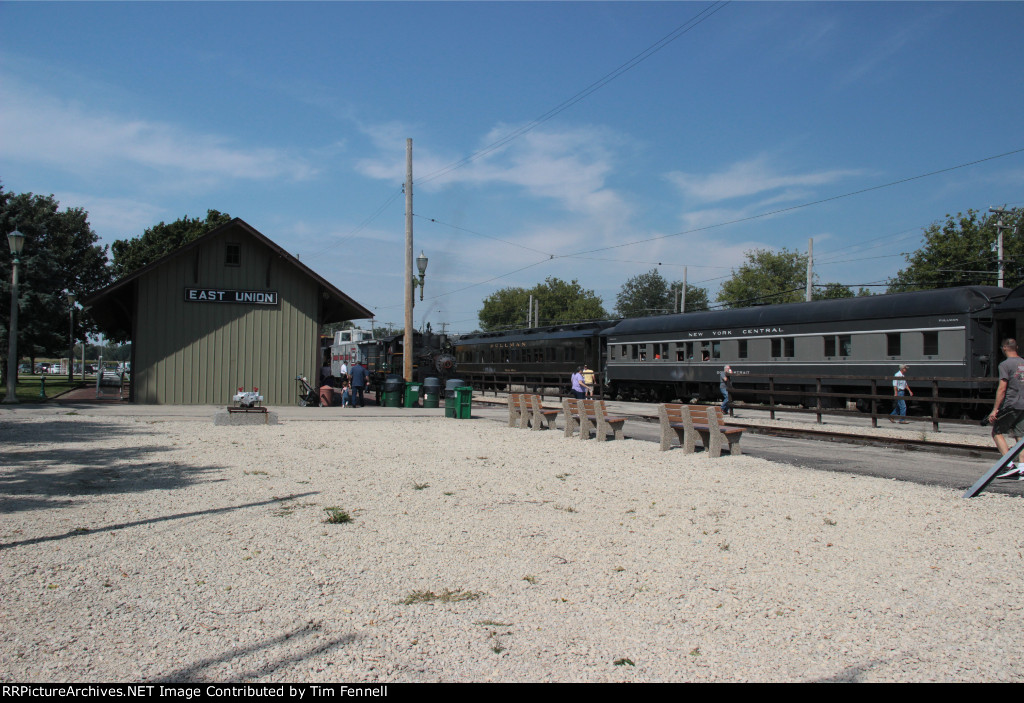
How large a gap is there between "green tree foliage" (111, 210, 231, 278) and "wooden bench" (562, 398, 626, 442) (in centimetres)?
4350

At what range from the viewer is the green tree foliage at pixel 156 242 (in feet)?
168

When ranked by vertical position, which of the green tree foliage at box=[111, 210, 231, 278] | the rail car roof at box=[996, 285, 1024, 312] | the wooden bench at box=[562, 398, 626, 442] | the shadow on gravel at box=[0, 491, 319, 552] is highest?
the green tree foliage at box=[111, 210, 231, 278]

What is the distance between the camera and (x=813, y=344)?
22.5 metres

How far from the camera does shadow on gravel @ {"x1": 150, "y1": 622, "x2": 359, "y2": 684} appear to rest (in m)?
3.64

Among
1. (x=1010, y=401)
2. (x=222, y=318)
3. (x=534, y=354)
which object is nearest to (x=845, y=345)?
(x=1010, y=401)

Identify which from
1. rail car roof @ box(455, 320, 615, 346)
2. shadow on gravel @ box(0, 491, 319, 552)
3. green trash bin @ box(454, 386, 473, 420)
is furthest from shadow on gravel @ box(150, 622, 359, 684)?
rail car roof @ box(455, 320, 615, 346)

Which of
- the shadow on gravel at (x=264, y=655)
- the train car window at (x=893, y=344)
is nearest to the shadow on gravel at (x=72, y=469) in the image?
the shadow on gravel at (x=264, y=655)

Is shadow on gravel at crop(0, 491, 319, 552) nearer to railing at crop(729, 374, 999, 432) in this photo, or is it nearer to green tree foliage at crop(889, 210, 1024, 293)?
railing at crop(729, 374, 999, 432)

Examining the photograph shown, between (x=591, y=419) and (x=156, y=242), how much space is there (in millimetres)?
46647

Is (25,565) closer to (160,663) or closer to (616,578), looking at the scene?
(160,663)

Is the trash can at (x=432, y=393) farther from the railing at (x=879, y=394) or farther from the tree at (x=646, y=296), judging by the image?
the tree at (x=646, y=296)

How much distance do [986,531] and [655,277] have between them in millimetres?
89977

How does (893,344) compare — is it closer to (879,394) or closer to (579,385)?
(879,394)

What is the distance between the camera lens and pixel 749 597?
16.1 ft
